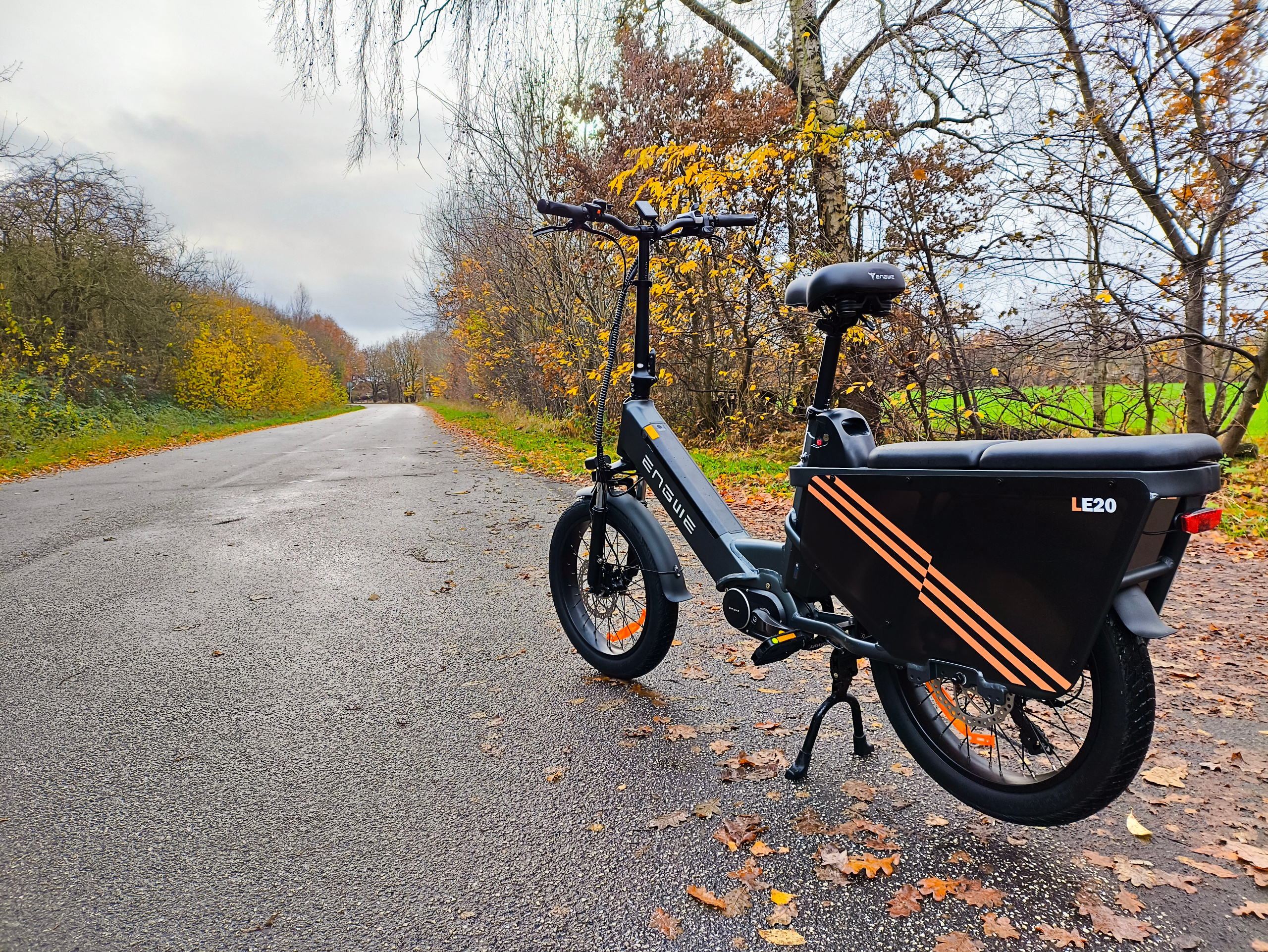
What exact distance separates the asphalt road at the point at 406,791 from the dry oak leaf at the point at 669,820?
3cm

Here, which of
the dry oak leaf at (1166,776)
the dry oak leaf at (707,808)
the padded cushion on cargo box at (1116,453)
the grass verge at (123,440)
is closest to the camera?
the padded cushion on cargo box at (1116,453)

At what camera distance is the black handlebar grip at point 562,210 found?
249cm

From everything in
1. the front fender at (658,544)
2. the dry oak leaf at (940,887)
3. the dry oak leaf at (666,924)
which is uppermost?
the front fender at (658,544)

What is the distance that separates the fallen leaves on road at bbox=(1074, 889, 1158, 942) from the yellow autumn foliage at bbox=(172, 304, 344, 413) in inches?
1015

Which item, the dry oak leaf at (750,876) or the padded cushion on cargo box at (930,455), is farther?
the dry oak leaf at (750,876)

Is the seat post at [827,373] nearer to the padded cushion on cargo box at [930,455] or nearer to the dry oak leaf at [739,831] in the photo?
the padded cushion on cargo box at [930,455]

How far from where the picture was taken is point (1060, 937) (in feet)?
5.09

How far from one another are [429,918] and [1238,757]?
8.90 ft

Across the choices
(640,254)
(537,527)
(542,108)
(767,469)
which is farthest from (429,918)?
(542,108)

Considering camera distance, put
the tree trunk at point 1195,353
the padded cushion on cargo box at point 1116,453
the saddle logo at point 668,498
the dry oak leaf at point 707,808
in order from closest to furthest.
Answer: the padded cushion on cargo box at point 1116,453, the dry oak leaf at point 707,808, the saddle logo at point 668,498, the tree trunk at point 1195,353

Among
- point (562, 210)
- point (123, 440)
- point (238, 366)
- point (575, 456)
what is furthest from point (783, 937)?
point (238, 366)

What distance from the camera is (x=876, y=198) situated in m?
7.88

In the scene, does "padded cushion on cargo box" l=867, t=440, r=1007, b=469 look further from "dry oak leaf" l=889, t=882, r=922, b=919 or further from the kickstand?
"dry oak leaf" l=889, t=882, r=922, b=919

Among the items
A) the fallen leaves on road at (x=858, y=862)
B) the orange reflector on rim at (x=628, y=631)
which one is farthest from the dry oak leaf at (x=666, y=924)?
the orange reflector on rim at (x=628, y=631)
